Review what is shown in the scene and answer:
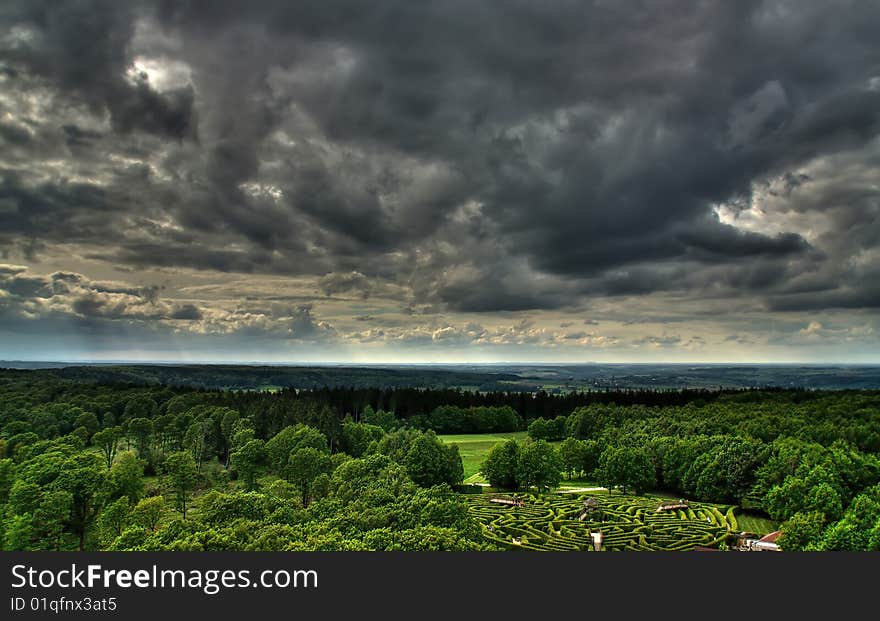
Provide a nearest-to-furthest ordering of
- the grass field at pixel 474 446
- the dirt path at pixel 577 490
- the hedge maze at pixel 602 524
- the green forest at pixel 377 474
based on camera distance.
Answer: the green forest at pixel 377 474, the hedge maze at pixel 602 524, the dirt path at pixel 577 490, the grass field at pixel 474 446

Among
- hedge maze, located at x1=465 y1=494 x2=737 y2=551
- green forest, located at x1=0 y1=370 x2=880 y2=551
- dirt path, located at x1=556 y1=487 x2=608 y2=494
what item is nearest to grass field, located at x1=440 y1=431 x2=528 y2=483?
green forest, located at x1=0 y1=370 x2=880 y2=551

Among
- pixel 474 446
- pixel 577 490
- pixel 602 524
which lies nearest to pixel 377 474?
pixel 602 524

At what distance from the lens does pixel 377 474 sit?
241 ft

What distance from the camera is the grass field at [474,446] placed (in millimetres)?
112494

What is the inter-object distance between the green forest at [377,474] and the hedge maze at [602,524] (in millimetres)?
587

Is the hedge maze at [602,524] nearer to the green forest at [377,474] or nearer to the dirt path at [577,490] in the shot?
the green forest at [377,474]

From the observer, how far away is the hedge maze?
58531 millimetres

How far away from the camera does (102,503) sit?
67.4m

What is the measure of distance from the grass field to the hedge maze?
96.6 ft

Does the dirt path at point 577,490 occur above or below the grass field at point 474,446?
above

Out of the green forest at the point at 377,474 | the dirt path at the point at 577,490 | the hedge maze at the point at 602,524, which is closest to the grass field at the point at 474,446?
the green forest at the point at 377,474

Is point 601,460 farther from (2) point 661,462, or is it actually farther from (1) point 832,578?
(1) point 832,578

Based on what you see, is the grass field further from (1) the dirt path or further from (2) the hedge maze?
(2) the hedge maze

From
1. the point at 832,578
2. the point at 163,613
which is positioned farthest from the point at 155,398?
the point at 832,578
